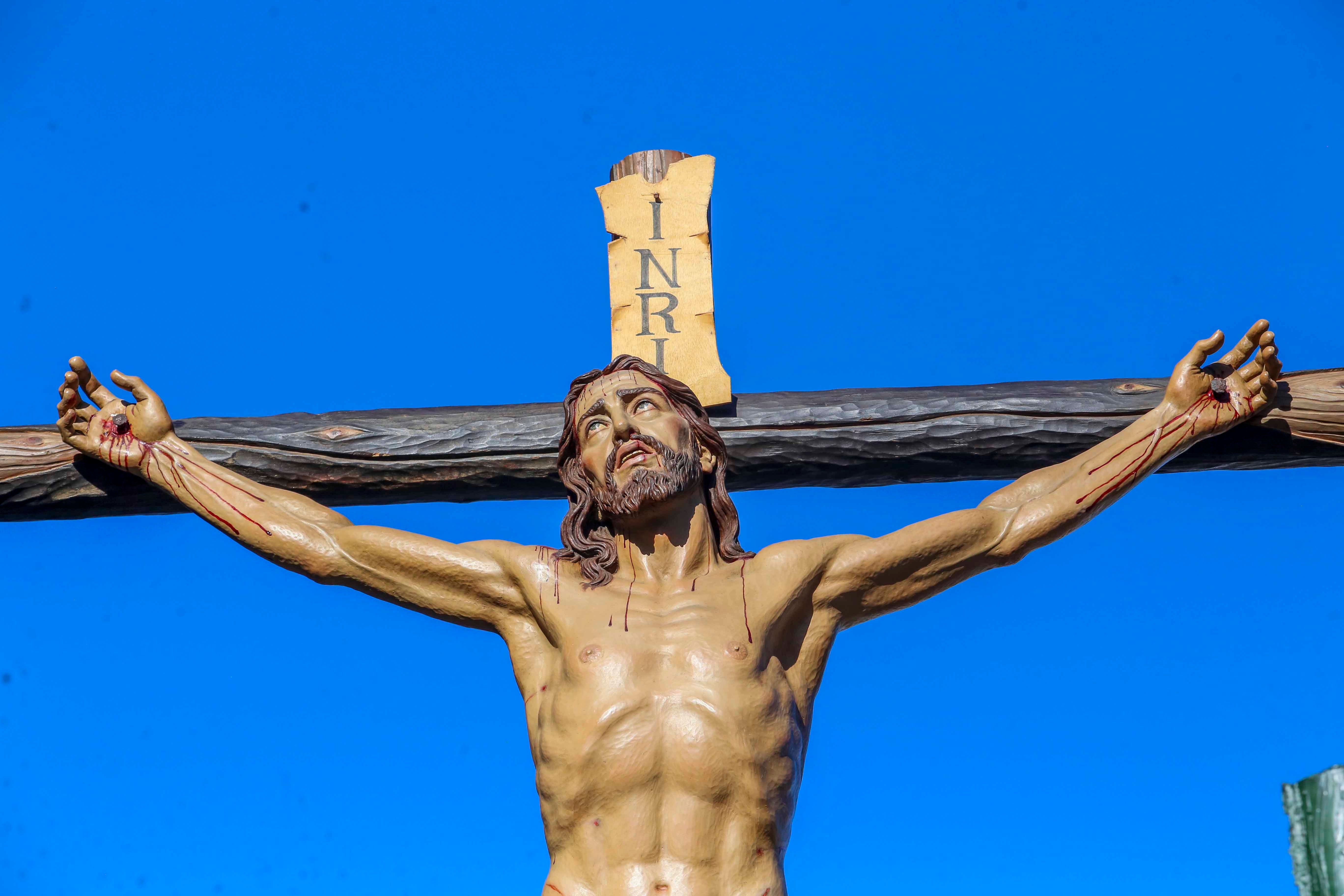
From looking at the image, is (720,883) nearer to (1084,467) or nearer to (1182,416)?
(1084,467)

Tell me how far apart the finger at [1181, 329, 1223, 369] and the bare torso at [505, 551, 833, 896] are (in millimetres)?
1639

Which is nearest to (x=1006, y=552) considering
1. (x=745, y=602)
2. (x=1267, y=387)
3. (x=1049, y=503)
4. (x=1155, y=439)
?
(x=1049, y=503)

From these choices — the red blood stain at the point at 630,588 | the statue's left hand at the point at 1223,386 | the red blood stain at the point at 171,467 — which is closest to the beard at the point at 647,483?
the red blood stain at the point at 630,588

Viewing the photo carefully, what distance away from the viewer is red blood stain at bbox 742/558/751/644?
17.8 ft

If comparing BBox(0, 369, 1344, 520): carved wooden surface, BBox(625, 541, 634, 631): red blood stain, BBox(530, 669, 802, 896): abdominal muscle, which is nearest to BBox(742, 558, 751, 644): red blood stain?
BBox(530, 669, 802, 896): abdominal muscle

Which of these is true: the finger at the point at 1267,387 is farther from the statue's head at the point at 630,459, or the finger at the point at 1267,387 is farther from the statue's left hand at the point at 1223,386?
the statue's head at the point at 630,459

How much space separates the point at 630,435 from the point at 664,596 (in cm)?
55

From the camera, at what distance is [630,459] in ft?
18.9

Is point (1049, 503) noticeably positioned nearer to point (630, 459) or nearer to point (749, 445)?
point (749, 445)

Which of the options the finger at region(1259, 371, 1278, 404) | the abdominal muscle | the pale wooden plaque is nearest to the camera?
the abdominal muscle

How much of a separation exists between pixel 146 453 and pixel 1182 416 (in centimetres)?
351

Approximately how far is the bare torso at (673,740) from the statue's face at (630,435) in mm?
426

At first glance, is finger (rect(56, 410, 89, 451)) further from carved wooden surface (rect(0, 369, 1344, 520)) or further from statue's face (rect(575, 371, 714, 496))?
statue's face (rect(575, 371, 714, 496))

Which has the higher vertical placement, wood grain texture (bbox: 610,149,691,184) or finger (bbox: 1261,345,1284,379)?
wood grain texture (bbox: 610,149,691,184)
